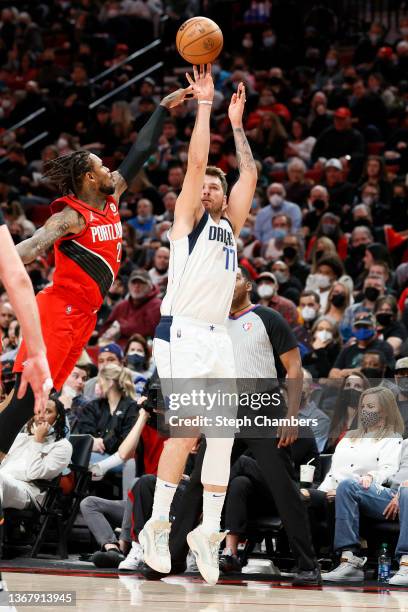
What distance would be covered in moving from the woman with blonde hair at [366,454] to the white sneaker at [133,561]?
1317 mm

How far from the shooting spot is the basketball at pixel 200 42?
23.3 feet

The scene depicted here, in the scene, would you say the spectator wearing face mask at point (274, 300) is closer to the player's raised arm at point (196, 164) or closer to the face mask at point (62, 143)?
the player's raised arm at point (196, 164)

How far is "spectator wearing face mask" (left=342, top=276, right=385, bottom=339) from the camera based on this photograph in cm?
1189

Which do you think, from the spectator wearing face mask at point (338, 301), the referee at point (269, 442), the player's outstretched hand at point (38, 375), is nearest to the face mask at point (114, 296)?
the spectator wearing face mask at point (338, 301)

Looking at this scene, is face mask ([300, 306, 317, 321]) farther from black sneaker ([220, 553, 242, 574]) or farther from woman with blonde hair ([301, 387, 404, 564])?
black sneaker ([220, 553, 242, 574])

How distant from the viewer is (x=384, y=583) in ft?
26.3

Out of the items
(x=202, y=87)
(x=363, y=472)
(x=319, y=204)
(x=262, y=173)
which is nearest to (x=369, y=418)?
(x=363, y=472)

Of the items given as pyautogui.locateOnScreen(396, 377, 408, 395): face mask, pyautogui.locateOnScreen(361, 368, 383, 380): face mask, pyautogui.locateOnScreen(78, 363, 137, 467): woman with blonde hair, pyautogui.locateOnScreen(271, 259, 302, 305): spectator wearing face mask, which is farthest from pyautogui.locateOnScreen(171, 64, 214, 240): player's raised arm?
pyautogui.locateOnScreen(271, 259, 302, 305): spectator wearing face mask

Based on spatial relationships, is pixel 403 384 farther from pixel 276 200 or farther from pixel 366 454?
pixel 276 200

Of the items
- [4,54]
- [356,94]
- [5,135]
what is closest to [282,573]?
[356,94]

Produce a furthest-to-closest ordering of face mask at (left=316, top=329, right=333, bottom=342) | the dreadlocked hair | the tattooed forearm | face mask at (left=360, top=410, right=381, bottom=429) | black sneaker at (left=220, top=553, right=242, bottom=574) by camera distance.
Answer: face mask at (left=316, top=329, right=333, bottom=342), face mask at (left=360, top=410, right=381, bottom=429), black sneaker at (left=220, top=553, right=242, bottom=574), the tattooed forearm, the dreadlocked hair

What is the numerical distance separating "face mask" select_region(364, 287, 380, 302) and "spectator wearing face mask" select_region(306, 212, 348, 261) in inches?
91.2

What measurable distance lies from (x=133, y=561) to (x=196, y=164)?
349 cm

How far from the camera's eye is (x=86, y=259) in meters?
6.49
